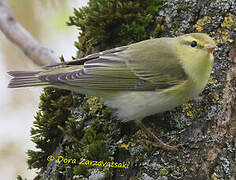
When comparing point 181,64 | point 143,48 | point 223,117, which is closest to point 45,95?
point 143,48

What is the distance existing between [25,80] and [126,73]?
38.1 inches

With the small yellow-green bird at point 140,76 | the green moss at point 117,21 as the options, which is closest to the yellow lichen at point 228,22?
the small yellow-green bird at point 140,76

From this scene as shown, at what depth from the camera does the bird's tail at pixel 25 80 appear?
9.04 ft

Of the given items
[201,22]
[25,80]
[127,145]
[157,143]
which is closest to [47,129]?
[25,80]

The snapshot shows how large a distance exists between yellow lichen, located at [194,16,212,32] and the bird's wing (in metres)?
0.44

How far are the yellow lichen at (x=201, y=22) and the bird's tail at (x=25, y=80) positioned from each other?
157cm

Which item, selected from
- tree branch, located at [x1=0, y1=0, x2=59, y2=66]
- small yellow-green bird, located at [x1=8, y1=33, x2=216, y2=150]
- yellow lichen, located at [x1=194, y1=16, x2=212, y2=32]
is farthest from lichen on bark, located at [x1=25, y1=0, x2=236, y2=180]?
tree branch, located at [x1=0, y1=0, x2=59, y2=66]

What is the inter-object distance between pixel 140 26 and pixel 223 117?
4.11ft

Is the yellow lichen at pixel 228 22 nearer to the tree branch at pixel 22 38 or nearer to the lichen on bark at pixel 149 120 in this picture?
the lichen on bark at pixel 149 120

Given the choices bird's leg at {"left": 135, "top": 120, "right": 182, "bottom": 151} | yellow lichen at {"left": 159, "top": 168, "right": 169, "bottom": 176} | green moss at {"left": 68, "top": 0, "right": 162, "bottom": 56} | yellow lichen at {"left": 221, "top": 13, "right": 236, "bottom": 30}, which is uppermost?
green moss at {"left": 68, "top": 0, "right": 162, "bottom": 56}

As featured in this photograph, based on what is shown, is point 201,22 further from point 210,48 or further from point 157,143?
point 157,143

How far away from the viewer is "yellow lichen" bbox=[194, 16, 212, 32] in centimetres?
294

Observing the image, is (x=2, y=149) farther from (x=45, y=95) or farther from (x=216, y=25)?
(x=216, y=25)

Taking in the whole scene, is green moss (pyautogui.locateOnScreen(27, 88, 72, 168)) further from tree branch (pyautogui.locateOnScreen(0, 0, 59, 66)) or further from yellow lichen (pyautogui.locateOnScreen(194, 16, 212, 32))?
yellow lichen (pyautogui.locateOnScreen(194, 16, 212, 32))
